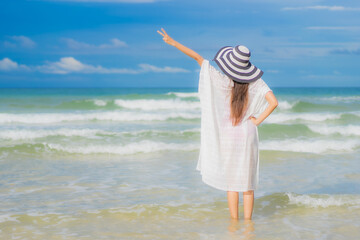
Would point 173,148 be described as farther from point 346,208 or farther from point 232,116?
point 232,116

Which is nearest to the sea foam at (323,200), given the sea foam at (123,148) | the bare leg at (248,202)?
the bare leg at (248,202)

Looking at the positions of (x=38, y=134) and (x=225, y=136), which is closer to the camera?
(x=225, y=136)

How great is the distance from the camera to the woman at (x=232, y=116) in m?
4.07

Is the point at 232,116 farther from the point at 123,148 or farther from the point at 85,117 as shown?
the point at 85,117

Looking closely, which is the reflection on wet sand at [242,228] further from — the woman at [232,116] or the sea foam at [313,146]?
the sea foam at [313,146]

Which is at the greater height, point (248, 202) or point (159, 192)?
point (248, 202)

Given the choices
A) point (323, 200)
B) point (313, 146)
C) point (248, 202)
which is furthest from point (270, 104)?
point (313, 146)

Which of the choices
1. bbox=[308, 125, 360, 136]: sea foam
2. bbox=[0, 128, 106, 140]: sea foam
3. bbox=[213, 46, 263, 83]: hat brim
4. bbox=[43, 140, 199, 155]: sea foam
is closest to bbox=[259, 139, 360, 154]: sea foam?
bbox=[43, 140, 199, 155]: sea foam

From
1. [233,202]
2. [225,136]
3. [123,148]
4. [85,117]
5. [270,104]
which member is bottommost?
[233,202]

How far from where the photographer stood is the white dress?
4148 mm

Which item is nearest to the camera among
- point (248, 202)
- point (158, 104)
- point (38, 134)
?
point (248, 202)

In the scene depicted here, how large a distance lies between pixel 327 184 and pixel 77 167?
187 inches

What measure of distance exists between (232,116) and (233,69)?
0.48m

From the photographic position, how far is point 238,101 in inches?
165
